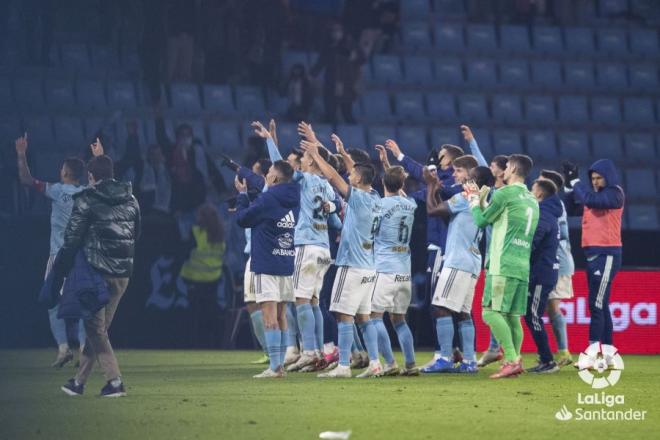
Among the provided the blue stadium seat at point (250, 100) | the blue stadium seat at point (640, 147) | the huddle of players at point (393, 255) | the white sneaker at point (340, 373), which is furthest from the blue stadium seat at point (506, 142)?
the white sneaker at point (340, 373)

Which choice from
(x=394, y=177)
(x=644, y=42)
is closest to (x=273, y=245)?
(x=394, y=177)

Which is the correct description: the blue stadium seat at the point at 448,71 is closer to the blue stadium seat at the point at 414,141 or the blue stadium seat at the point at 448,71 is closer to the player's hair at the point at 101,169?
the blue stadium seat at the point at 414,141

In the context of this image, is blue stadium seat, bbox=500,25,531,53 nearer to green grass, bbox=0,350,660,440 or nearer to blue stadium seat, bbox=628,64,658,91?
blue stadium seat, bbox=628,64,658,91

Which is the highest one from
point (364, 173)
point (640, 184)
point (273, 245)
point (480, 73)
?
point (480, 73)

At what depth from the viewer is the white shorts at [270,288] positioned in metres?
11.5

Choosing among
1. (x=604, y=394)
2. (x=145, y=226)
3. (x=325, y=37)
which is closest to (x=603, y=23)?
(x=325, y=37)

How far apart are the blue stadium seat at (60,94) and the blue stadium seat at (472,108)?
21.9 feet

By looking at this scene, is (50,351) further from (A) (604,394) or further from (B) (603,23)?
(B) (603,23)

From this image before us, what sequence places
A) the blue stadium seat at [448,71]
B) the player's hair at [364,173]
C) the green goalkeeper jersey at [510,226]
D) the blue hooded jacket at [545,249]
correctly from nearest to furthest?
1. the green goalkeeper jersey at [510,226]
2. the player's hair at [364,173]
3. the blue hooded jacket at [545,249]
4. the blue stadium seat at [448,71]

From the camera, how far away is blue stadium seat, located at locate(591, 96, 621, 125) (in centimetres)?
2275

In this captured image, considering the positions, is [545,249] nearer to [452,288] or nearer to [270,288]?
[452,288]

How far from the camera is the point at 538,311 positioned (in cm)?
1254

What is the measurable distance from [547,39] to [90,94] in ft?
28.8

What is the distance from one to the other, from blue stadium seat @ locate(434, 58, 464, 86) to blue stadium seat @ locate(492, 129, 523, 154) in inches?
56.8
